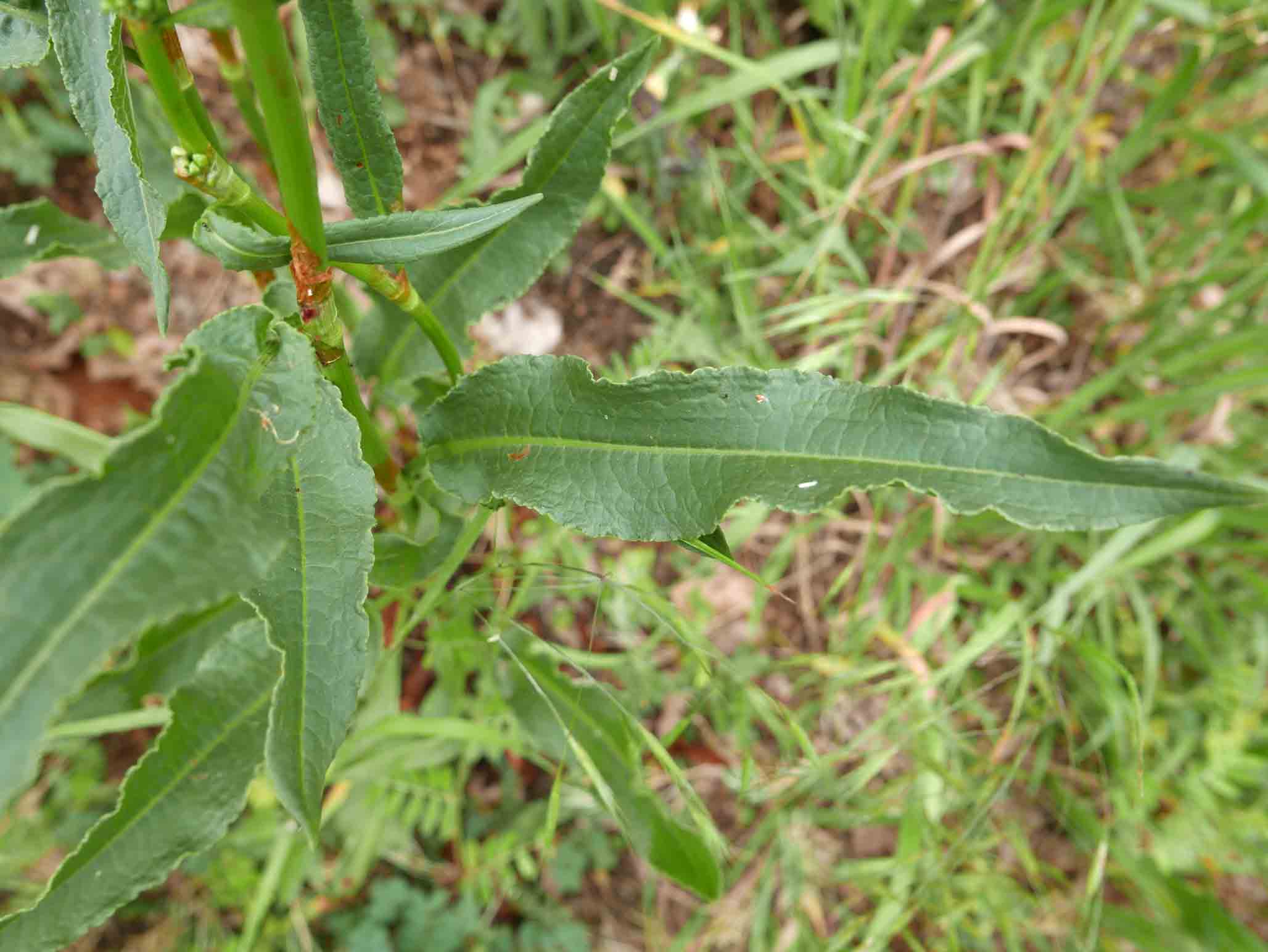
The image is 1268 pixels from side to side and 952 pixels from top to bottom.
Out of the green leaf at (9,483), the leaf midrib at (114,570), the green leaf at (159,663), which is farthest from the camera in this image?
the green leaf at (9,483)

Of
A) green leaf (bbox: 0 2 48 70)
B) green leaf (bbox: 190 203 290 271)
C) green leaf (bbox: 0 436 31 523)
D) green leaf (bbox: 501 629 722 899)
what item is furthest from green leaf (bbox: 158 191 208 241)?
green leaf (bbox: 0 436 31 523)

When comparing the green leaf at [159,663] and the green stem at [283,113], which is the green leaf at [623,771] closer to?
the green leaf at [159,663]

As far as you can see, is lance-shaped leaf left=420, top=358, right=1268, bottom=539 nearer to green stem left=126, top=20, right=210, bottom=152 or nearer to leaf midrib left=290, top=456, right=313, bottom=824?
leaf midrib left=290, top=456, right=313, bottom=824

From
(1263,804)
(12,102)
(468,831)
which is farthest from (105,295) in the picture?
(1263,804)

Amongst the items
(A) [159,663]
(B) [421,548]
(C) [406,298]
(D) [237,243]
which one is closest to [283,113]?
(D) [237,243]

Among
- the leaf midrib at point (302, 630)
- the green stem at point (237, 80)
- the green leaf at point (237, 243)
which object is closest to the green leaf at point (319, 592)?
the leaf midrib at point (302, 630)
